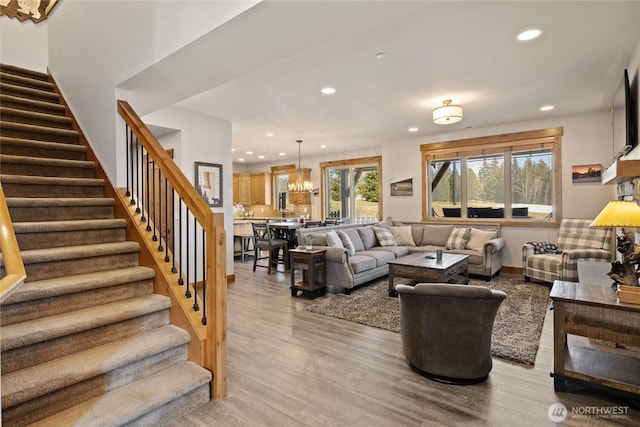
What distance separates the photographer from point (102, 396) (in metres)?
1.87

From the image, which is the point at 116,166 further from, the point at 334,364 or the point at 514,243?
the point at 514,243

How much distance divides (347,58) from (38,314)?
325 centimetres

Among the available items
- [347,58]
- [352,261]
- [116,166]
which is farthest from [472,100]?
[116,166]

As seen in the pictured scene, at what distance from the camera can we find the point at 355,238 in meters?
5.87

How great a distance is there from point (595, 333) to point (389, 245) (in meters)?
4.22

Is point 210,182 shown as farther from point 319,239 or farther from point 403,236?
point 403,236

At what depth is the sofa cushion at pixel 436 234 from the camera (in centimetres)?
633

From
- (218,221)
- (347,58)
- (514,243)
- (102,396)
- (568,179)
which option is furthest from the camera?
(514,243)

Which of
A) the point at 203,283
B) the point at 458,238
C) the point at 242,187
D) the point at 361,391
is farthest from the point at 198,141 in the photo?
the point at 242,187

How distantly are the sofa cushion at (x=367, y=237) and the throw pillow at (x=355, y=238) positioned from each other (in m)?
0.11

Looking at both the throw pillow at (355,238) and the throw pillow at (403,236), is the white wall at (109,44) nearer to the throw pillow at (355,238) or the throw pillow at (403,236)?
the throw pillow at (355,238)

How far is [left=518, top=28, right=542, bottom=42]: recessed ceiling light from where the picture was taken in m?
2.83

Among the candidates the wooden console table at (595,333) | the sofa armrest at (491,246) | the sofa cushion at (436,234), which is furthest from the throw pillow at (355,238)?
the wooden console table at (595,333)

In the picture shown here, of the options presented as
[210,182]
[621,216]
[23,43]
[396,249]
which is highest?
[23,43]
